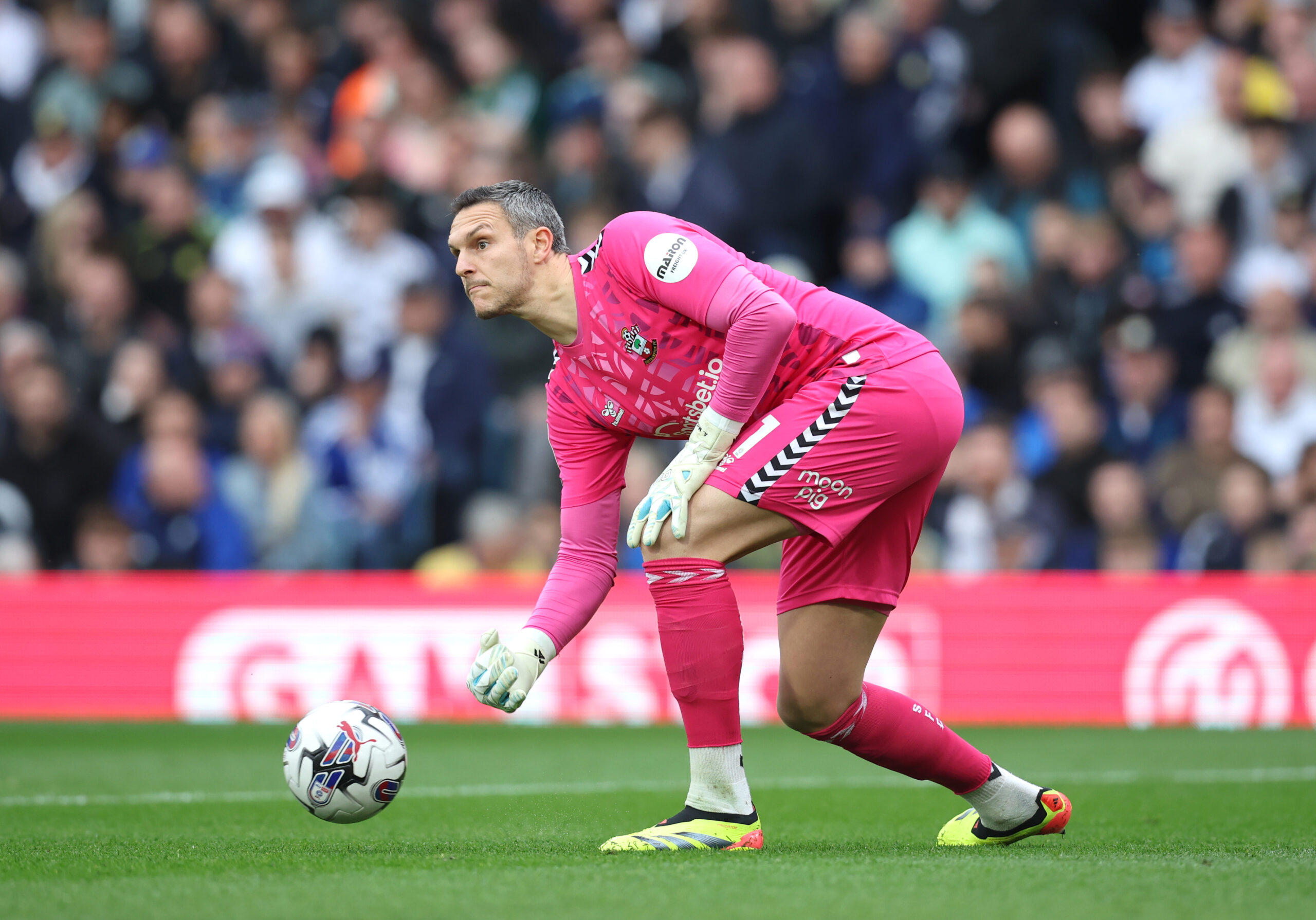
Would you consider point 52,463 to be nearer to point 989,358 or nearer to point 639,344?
point 989,358

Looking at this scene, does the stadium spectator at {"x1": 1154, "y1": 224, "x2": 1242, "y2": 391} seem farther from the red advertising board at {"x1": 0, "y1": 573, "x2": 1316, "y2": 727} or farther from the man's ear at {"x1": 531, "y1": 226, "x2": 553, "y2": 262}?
the man's ear at {"x1": 531, "y1": 226, "x2": 553, "y2": 262}

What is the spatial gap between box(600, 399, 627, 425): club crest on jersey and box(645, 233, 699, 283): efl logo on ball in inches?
18.5

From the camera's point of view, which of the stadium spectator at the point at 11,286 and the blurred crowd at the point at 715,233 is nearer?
the blurred crowd at the point at 715,233

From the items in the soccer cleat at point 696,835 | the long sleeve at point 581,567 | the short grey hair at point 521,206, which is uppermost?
the short grey hair at point 521,206

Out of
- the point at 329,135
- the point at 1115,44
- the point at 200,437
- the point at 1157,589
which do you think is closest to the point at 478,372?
the point at 200,437

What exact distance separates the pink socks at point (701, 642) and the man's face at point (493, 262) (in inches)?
36.3

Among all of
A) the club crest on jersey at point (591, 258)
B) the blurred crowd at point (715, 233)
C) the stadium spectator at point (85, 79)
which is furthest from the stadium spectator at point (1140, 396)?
the stadium spectator at point (85, 79)

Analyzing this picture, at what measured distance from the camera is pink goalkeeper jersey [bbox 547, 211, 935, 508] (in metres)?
4.68

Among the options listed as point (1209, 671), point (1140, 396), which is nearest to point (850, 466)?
point (1209, 671)

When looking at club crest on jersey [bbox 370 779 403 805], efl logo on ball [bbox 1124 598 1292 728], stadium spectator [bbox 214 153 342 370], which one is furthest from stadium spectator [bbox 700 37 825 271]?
club crest on jersey [bbox 370 779 403 805]

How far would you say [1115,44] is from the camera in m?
12.9

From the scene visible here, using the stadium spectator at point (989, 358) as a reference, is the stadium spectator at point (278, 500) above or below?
below

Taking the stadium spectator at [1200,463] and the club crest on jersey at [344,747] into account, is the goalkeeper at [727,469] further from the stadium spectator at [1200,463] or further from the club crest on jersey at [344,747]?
the stadium spectator at [1200,463]

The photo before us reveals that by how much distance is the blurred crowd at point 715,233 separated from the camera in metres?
10.9
